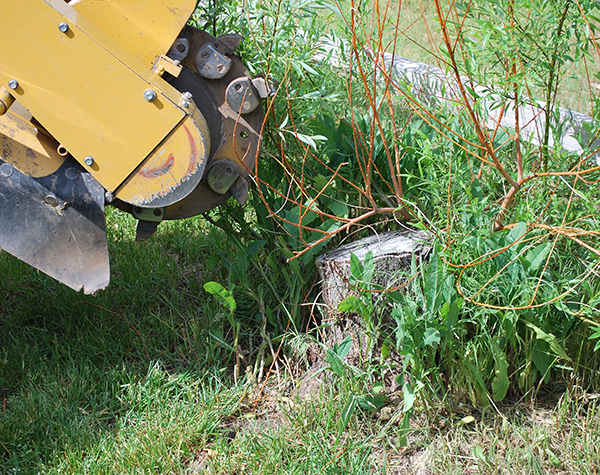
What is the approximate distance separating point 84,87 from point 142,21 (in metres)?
0.30

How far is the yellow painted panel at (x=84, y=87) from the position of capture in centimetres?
176

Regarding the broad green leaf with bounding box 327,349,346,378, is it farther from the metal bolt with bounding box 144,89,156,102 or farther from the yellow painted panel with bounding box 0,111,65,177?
the yellow painted panel with bounding box 0,111,65,177

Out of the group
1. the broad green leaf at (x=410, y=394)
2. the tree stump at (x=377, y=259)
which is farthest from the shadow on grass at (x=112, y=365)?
the broad green leaf at (x=410, y=394)

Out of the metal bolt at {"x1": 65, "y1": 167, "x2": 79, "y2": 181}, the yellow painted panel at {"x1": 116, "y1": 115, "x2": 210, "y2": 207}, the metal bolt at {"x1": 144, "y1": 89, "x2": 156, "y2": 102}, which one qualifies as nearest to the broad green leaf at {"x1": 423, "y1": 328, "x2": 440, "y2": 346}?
the yellow painted panel at {"x1": 116, "y1": 115, "x2": 210, "y2": 207}

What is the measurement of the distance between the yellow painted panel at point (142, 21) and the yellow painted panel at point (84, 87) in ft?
0.23

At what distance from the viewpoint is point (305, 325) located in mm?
2664

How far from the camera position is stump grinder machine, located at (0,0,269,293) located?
179 cm

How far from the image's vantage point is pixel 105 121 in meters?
1.86

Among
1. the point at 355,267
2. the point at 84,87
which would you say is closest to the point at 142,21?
the point at 84,87

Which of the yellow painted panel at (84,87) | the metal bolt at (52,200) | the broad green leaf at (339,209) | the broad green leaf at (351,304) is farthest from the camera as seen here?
the broad green leaf at (339,209)

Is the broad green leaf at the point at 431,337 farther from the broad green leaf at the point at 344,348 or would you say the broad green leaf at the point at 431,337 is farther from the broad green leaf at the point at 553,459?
the broad green leaf at the point at 553,459

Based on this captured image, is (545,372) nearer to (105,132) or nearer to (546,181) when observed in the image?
(546,181)

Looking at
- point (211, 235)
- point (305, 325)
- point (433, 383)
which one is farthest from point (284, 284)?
point (433, 383)

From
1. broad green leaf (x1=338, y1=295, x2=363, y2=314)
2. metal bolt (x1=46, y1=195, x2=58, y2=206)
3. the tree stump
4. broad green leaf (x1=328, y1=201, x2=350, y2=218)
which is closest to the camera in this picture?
metal bolt (x1=46, y1=195, x2=58, y2=206)
